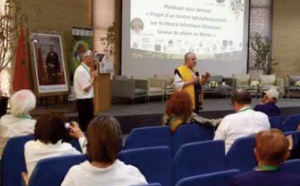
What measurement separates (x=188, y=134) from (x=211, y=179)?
2.24 m

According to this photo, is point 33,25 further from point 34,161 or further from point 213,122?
point 34,161

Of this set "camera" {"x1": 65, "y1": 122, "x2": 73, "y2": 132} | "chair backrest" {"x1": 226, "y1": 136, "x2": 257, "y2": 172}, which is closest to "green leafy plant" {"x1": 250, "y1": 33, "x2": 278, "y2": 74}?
"chair backrest" {"x1": 226, "y1": 136, "x2": 257, "y2": 172}

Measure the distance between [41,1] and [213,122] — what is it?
721 cm

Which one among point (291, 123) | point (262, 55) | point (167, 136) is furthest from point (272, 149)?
point (262, 55)

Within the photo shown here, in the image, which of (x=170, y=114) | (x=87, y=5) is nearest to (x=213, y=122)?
(x=170, y=114)

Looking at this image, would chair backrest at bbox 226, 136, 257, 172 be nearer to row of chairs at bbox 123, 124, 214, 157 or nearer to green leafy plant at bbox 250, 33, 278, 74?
row of chairs at bbox 123, 124, 214, 157

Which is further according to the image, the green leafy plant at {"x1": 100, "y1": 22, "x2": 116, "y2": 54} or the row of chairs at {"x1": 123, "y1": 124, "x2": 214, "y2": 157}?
the green leafy plant at {"x1": 100, "y1": 22, "x2": 116, "y2": 54}

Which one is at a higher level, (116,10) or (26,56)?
(116,10)

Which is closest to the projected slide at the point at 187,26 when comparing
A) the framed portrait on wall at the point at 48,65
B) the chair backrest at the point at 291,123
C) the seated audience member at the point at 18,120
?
the framed portrait on wall at the point at 48,65

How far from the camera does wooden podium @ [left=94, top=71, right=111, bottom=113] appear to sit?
955 centimetres

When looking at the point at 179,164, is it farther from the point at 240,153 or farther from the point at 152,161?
the point at 240,153

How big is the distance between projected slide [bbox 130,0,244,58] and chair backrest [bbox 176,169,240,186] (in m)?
10.3

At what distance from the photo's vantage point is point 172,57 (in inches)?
535

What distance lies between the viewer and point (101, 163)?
252 centimetres
